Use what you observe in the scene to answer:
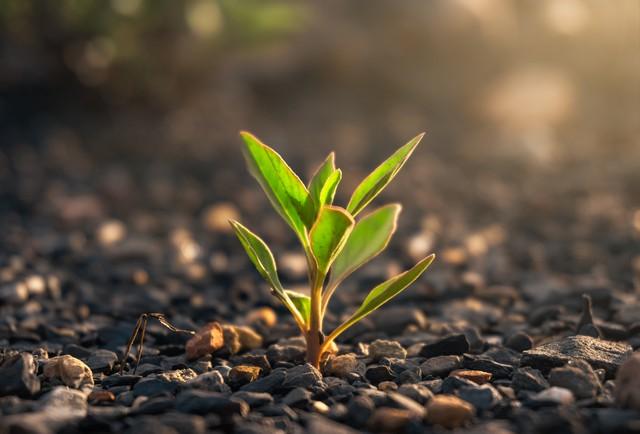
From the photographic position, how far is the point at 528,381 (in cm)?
168

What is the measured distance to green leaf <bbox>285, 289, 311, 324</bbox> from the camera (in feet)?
6.19

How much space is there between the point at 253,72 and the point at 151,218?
9.15 feet

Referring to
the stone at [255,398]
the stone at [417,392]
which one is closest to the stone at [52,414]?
the stone at [255,398]

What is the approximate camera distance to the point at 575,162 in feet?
15.2

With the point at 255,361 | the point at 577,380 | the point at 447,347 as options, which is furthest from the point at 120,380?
the point at 577,380

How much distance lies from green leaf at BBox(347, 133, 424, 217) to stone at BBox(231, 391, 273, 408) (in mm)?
465

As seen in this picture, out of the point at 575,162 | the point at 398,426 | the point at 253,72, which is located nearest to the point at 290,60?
the point at 253,72

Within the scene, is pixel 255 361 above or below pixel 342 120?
below

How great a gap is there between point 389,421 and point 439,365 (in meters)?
0.42

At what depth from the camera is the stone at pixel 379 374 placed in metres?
1.79

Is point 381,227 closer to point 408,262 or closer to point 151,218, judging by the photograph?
point 408,262

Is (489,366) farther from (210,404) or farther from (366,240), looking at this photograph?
(210,404)

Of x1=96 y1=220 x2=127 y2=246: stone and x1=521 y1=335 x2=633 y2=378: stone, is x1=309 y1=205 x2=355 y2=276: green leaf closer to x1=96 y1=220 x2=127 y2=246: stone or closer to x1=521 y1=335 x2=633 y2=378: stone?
x1=521 y1=335 x2=633 y2=378: stone

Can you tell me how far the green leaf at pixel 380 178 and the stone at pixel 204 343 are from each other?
0.52 metres
